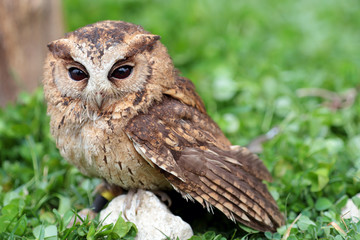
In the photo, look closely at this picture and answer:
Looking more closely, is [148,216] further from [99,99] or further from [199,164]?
[99,99]

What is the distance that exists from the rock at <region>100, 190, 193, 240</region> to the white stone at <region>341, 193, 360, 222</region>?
3.40 ft

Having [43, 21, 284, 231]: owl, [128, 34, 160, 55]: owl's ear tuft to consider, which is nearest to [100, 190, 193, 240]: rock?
[43, 21, 284, 231]: owl

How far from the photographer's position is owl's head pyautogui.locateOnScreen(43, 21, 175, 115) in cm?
249

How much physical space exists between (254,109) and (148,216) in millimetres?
2139

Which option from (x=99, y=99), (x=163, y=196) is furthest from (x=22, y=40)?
(x=163, y=196)

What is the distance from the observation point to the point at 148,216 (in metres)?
2.79

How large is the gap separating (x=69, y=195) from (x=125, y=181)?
2.84ft

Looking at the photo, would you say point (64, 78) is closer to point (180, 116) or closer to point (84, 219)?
point (180, 116)

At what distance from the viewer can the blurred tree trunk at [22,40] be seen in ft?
14.1

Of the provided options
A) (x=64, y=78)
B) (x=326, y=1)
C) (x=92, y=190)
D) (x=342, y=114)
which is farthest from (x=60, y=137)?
(x=326, y=1)

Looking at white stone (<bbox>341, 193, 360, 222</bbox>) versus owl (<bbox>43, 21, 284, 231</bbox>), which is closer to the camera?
owl (<bbox>43, 21, 284, 231</bbox>)

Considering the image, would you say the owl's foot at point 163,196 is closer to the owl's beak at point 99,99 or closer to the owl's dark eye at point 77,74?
the owl's beak at point 99,99

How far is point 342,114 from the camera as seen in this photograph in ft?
14.1

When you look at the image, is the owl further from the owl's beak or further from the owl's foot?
the owl's foot
